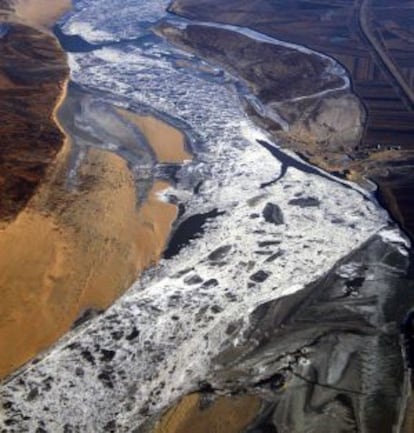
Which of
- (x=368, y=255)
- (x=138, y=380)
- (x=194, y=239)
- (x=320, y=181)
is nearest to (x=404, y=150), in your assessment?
(x=320, y=181)

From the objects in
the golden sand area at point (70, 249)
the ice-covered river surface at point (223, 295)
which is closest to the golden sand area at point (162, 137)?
the ice-covered river surface at point (223, 295)

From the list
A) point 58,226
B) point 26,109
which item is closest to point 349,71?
point 26,109

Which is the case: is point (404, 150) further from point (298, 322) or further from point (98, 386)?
point (98, 386)

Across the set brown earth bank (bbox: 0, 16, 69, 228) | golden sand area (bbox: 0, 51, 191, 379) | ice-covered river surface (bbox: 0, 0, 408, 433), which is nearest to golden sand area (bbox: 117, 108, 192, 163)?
ice-covered river surface (bbox: 0, 0, 408, 433)

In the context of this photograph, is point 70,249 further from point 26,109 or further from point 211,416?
point 26,109

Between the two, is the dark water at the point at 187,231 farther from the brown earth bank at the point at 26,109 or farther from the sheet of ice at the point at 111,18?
the sheet of ice at the point at 111,18

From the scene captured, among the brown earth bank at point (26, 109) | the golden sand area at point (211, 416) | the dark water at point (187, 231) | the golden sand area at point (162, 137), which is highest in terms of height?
the brown earth bank at point (26, 109)
